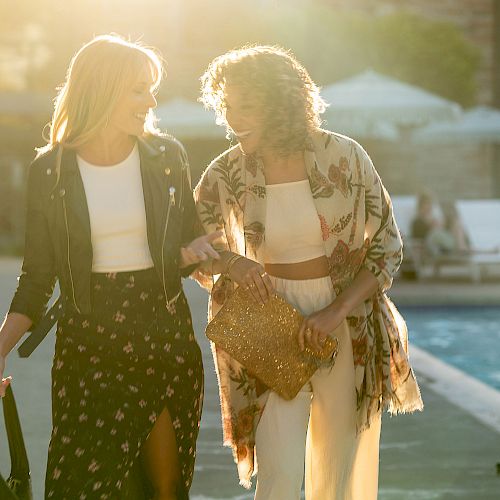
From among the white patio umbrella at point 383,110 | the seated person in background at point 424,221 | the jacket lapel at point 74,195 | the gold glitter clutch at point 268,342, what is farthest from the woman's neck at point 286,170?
the white patio umbrella at point 383,110

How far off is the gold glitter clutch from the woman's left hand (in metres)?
0.02

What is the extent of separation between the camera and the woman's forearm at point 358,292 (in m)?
4.04

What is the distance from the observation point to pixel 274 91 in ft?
12.9

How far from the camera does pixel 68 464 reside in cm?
385

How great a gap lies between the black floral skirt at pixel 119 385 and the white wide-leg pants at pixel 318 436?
0.27 meters

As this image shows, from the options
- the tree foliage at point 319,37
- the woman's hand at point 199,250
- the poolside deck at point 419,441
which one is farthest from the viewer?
the tree foliage at point 319,37

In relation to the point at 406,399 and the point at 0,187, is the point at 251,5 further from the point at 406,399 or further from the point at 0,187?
the point at 406,399

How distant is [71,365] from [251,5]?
26.4 meters

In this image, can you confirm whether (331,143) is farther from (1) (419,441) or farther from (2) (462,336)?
(2) (462,336)

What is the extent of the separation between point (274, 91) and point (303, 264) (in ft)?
1.57

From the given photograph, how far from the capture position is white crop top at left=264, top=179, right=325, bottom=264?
407 cm

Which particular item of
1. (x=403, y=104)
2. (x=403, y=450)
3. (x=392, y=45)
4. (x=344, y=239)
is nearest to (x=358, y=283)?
(x=344, y=239)

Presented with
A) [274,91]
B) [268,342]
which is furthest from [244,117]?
[268,342]

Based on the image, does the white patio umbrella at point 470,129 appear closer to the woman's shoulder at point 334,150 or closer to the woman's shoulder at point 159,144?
the woman's shoulder at point 334,150
